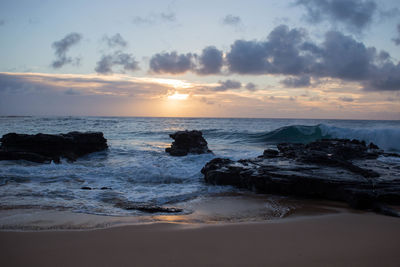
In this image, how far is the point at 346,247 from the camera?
3039 mm

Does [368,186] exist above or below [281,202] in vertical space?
above

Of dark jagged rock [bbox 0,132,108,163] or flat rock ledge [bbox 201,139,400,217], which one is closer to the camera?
flat rock ledge [bbox 201,139,400,217]

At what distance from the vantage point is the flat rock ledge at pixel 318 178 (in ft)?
17.2

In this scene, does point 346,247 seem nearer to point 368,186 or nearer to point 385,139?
point 368,186

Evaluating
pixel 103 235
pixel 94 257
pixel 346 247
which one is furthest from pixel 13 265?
pixel 346 247

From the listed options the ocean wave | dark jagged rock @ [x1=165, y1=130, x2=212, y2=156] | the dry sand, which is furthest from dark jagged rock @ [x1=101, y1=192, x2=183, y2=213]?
the ocean wave

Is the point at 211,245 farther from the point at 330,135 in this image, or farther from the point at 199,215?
the point at 330,135

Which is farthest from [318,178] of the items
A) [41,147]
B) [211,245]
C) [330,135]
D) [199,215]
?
[330,135]

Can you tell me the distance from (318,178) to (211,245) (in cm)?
387

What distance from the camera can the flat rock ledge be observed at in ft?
17.2

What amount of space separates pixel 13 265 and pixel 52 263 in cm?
37

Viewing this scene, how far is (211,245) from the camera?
3.06m

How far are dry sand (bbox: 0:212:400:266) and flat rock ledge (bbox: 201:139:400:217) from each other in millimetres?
Answer: 1545

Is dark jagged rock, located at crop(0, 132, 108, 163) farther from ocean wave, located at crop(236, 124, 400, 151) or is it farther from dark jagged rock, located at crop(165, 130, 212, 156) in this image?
ocean wave, located at crop(236, 124, 400, 151)
